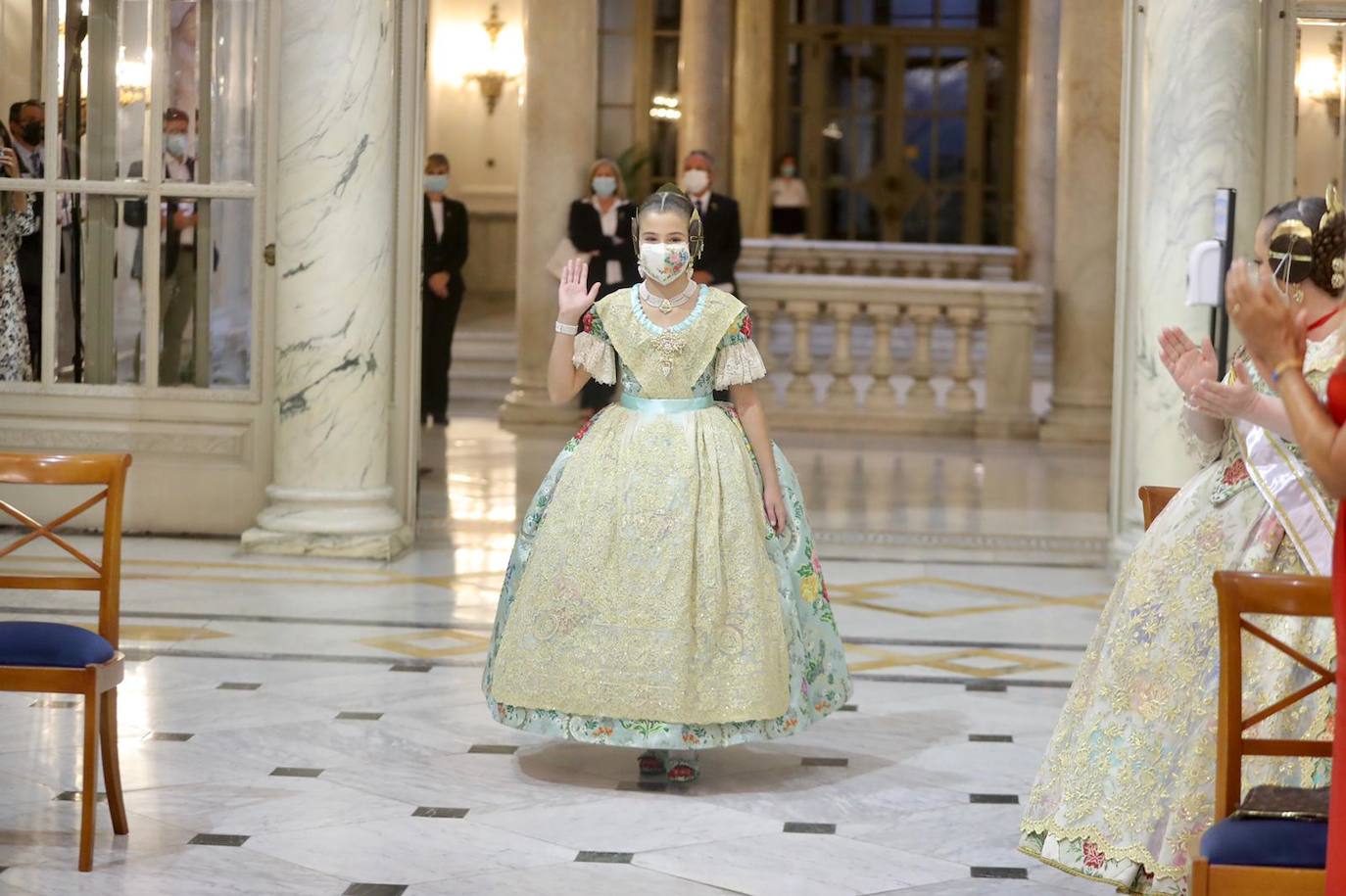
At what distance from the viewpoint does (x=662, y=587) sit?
14.1ft

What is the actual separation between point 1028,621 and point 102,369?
3629mm

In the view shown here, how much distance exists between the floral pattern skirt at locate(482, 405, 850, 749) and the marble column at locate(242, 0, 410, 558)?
9.44 feet

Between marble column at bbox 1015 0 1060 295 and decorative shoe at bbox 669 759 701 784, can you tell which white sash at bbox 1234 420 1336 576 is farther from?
marble column at bbox 1015 0 1060 295

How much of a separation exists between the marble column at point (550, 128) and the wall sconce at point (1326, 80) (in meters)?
5.44

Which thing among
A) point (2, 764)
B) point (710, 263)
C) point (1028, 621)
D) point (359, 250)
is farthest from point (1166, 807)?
point (710, 263)

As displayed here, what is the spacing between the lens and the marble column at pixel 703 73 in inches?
682

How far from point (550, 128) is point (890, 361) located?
8.46ft

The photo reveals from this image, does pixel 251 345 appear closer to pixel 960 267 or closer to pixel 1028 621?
pixel 1028 621

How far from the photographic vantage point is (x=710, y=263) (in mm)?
10859

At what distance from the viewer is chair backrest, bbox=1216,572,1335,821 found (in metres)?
2.65

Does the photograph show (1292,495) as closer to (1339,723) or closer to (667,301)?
(1339,723)

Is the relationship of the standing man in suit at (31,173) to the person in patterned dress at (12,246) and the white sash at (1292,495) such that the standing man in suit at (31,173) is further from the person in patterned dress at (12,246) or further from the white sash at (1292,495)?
the white sash at (1292,495)

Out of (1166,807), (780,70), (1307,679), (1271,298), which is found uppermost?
(780,70)

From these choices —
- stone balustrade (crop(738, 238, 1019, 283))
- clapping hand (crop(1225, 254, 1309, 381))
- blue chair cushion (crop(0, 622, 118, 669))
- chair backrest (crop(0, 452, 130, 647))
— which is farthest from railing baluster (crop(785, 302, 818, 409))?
clapping hand (crop(1225, 254, 1309, 381))
